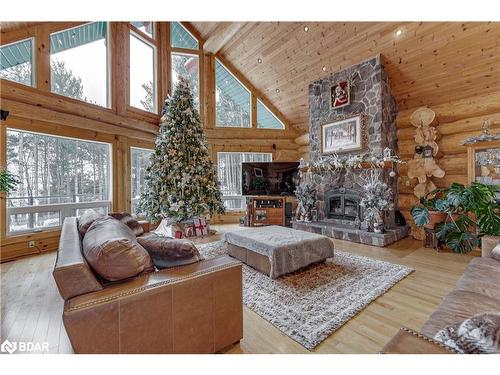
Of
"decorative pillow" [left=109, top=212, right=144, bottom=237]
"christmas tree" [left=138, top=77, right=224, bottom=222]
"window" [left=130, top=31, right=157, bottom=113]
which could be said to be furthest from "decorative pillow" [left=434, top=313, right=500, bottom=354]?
"window" [left=130, top=31, right=157, bottom=113]

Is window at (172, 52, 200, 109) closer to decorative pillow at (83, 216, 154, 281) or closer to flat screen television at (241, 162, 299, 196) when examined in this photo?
flat screen television at (241, 162, 299, 196)

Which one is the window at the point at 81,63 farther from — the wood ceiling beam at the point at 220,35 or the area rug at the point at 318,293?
the area rug at the point at 318,293

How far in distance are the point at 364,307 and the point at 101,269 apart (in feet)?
7.22

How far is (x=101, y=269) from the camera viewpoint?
1.32m

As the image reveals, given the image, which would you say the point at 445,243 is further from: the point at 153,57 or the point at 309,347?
the point at 153,57

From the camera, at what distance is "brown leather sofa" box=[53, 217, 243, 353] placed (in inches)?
46.3

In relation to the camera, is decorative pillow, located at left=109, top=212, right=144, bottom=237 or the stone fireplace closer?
decorative pillow, located at left=109, top=212, right=144, bottom=237

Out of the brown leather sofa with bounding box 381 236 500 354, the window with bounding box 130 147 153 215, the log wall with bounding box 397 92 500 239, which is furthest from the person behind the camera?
the window with bounding box 130 147 153 215

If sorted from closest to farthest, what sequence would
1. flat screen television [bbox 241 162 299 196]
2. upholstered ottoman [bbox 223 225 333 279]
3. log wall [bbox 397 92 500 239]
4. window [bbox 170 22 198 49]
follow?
1. upholstered ottoman [bbox 223 225 333 279]
2. log wall [bbox 397 92 500 239]
3. flat screen television [bbox 241 162 299 196]
4. window [bbox 170 22 198 49]

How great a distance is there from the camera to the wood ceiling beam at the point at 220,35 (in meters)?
5.33

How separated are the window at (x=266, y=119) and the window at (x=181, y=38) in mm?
2452

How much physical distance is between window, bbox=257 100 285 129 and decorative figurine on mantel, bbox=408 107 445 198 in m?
3.58

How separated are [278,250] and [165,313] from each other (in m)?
1.67
